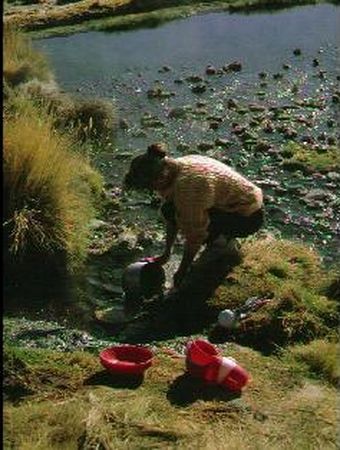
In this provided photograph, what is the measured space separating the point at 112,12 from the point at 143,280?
15832 millimetres

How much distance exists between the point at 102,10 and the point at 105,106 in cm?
993

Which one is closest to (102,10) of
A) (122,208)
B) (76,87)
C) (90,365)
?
(76,87)

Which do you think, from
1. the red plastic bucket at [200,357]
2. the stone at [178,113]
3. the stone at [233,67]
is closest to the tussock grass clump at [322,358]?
the red plastic bucket at [200,357]

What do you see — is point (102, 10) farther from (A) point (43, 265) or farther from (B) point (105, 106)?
(A) point (43, 265)

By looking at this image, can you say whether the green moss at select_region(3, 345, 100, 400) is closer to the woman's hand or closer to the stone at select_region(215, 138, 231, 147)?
the woman's hand

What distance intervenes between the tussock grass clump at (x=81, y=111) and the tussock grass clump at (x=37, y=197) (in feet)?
13.4

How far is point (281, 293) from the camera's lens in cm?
732

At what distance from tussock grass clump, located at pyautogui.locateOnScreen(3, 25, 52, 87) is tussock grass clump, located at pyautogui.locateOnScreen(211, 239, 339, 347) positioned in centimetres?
651

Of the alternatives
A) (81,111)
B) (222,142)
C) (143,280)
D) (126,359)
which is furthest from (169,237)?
(81,111)

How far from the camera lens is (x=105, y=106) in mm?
13180

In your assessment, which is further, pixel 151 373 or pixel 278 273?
pixel 278 273

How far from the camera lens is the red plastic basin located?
20.1 feet

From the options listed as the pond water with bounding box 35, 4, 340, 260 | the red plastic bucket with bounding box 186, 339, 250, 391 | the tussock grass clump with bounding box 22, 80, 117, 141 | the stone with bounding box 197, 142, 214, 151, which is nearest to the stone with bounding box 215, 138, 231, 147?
the pond water with bounding box 35, 4, 340, 260

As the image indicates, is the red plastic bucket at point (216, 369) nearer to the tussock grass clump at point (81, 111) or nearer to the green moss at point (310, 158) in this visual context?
the green moss at point (310, 158)
